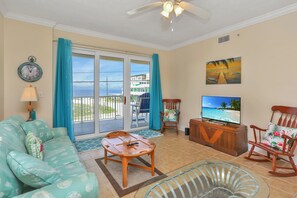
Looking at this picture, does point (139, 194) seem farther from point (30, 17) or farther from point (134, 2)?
point (30, 17)

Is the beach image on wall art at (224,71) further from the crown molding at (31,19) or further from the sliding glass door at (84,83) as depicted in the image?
the crown molding at (31,19)

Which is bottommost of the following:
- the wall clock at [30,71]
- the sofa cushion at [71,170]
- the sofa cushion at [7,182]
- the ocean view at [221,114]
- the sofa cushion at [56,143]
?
→ the sofa cushion at [71,170]

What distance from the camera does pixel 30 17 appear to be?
2.93 metres

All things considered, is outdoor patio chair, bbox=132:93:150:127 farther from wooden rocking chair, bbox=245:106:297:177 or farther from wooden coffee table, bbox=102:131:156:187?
wooden rocking chair, bbox=245:106:297:177

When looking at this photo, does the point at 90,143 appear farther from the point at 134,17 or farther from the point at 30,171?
the point at 134,17

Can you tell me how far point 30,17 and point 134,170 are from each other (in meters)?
3.42

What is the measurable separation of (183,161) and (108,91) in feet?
8.53

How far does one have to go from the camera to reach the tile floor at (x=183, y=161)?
1.94m

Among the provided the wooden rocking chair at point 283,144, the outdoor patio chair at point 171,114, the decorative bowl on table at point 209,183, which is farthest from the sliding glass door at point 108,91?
the wooden rocking chair at point 283,144

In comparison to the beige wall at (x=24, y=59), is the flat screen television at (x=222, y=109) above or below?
below

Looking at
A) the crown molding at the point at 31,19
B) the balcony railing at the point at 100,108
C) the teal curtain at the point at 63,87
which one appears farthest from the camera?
the balcony railing at the point at 100,108

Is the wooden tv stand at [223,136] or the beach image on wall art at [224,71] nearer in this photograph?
the wooden tv stand at [223,136]

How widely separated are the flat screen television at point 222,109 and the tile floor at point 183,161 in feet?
2.28

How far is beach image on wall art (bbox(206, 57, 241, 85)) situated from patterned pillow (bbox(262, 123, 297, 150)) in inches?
45.1
